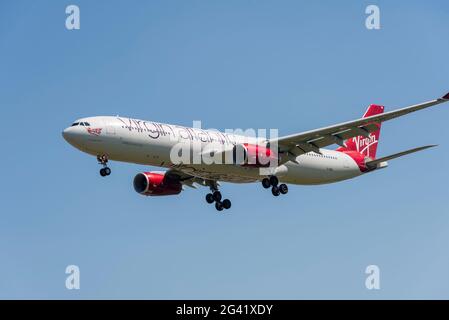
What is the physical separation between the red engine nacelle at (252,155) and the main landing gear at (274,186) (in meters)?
1.49

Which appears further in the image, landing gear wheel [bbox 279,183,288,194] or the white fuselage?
landing gear wheel [bbox 279,183,288,194]

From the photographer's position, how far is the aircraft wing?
53.1 metres

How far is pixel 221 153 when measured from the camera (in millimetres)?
55781

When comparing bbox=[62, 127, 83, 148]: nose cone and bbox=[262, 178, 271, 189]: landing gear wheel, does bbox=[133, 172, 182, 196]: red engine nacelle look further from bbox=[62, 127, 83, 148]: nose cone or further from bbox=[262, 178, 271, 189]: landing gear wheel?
bbox=[62, 127, 83, 148]: nose cone

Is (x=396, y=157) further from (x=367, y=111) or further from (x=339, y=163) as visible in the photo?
(x=367, y=111)

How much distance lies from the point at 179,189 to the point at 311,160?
9.26m

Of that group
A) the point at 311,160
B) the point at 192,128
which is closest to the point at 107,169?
the point at 192,128

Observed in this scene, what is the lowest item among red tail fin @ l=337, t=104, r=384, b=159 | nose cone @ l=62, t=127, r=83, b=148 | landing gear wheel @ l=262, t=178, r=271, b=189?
landing gear wheel @ l=262, t=178, r=271, b=189

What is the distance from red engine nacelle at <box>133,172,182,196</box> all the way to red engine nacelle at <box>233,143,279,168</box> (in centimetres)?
707

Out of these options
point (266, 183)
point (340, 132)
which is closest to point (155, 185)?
point (266, 183)

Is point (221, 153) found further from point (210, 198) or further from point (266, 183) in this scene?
point (210, 198)

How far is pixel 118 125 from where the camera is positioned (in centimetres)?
5319

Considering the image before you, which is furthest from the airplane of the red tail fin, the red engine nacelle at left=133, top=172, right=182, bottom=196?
the red tail fin

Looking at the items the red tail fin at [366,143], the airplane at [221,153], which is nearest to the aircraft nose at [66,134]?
the airplane at [221,153]
